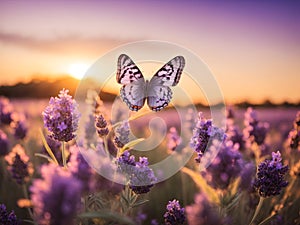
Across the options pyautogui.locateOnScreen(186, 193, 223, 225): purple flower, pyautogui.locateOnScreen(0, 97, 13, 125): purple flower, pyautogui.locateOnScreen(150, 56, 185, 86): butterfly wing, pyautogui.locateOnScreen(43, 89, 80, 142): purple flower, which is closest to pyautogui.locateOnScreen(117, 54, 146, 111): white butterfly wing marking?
pyautogui.locateOnScreen(150, 56, 185, 86): butterfly wing

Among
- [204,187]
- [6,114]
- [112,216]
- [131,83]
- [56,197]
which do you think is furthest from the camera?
[131,83]

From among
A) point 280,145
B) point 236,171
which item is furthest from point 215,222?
point 280,145

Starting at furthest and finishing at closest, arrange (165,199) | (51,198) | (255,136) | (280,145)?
(280,145) < (165,199) < (255,136) < (51,198)

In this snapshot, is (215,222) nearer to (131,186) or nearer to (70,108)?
(131,186)

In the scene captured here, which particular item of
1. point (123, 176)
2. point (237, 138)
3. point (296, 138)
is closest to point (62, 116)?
point (123, 176)

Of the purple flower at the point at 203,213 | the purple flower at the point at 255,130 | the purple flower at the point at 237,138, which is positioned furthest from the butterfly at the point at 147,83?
the purple flower at the point at 203,213

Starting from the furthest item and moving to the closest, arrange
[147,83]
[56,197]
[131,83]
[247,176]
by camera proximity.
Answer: [147,83] → [131,83] → [247,176] → [56,197]

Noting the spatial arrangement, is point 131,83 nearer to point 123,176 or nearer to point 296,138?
point 296,138
